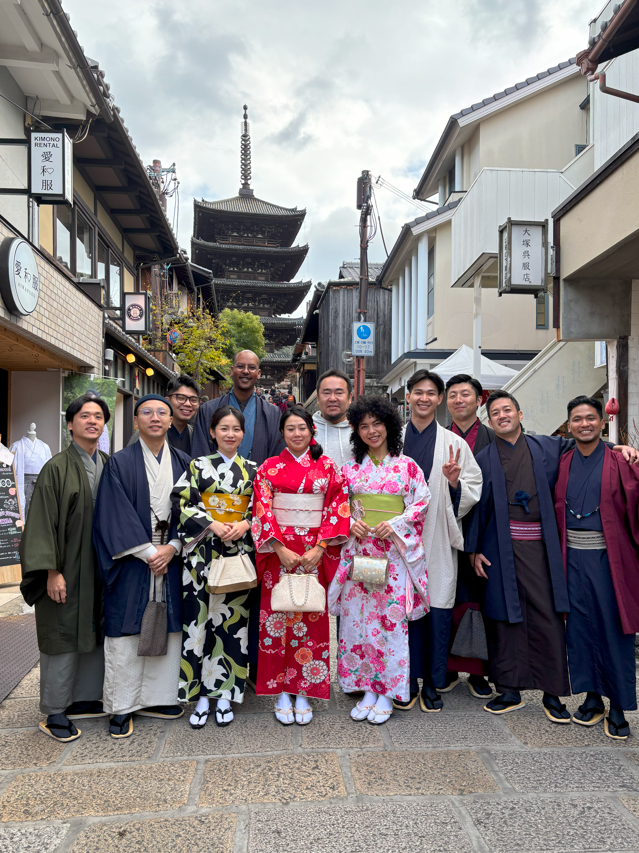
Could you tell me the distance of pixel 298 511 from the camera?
11.2 ft

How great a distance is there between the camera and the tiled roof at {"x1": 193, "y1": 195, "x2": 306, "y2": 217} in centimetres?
3800

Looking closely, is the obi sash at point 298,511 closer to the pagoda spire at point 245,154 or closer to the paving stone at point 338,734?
the paving stone at point 338,734

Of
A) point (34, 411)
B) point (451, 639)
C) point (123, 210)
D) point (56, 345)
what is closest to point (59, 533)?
point (451, 639)

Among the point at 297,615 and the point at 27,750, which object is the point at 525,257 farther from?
the point at 27,750

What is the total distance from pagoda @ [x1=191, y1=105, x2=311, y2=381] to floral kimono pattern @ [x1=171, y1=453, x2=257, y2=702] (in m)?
35.5

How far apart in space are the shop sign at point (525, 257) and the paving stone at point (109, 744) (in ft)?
23.1

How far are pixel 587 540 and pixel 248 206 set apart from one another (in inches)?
1577

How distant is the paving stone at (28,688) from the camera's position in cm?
371

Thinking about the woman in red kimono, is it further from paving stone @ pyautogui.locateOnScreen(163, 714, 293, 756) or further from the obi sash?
paving stone @ pyautogui.locateOnScreen(163, 714, 293, 756)

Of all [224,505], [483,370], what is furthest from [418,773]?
[483,370]

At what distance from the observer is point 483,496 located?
11.9 feet

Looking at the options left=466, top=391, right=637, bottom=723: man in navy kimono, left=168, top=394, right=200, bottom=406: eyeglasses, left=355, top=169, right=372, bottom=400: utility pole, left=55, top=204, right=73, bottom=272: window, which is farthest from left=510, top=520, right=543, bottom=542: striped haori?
left=355, top=169, right=372, bottom=400: utility pole

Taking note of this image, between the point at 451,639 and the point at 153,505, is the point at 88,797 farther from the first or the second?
the point at 451,639

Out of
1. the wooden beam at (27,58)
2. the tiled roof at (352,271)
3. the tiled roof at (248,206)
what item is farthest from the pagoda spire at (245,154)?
the wooden beam at (27,58)
